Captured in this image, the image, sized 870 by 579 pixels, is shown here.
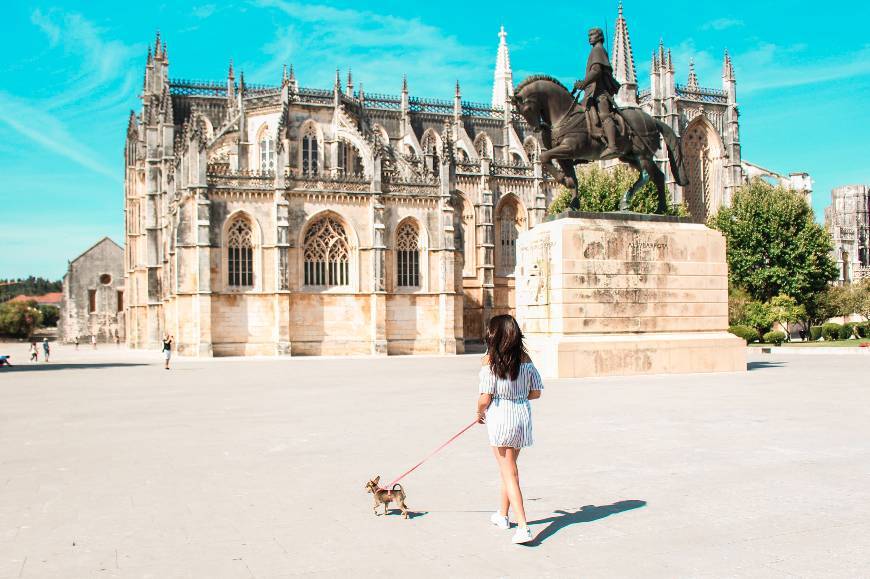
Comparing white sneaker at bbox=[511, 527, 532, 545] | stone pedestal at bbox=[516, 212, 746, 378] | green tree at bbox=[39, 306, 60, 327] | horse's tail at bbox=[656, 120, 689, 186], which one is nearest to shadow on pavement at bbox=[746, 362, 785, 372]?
stone pedestal at bbox=[516, 212, 746, 378]

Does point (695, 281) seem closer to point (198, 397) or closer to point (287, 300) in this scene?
point (198, 397)

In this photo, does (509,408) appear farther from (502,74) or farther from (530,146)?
(502,74)

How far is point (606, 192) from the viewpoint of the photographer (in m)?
49.1

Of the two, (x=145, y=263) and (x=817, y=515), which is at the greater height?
(x=145, y=263)

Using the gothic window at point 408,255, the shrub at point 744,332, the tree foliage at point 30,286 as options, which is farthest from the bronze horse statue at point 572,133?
the tree foliage at point 30,286

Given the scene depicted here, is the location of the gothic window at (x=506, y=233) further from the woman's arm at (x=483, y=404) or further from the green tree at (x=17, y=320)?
the green tree at (x=17, y=320)

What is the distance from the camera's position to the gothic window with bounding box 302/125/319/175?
50.3m

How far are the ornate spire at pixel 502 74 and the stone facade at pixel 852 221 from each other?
42069 millimetres

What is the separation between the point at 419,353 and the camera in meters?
42.7

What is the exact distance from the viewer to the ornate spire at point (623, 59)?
67.8 metres

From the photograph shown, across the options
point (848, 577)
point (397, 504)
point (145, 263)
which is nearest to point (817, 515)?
point (848, 577)

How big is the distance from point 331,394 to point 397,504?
11.2 m

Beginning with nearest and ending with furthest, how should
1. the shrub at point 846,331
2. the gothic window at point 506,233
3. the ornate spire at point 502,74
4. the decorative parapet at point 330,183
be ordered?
the decorative parapet at point 330,183 < the shrub at point 846,331 < the gothic window at point 506,233 < the ornate spire at point 502,74

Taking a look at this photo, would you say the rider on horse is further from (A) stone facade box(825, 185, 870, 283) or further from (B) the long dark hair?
(A) stone facade box(825, 185, 870, 283)
